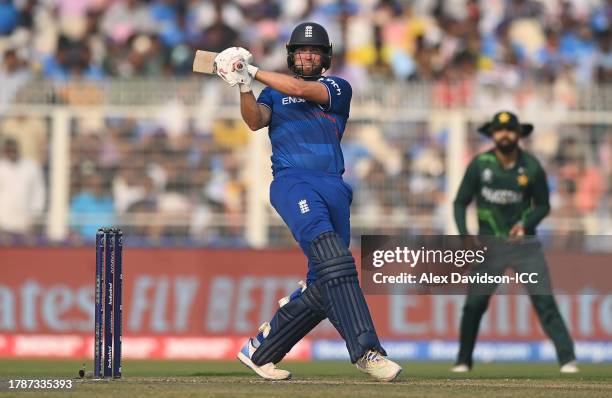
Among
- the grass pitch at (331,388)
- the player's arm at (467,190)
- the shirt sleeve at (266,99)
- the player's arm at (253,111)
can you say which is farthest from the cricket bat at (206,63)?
the player's arm at (467,190)

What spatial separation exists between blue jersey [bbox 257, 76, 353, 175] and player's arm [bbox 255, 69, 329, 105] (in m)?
0.08

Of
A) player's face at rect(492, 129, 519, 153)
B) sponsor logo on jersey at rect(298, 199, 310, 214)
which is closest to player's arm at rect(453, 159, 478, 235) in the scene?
player's face at rect(492, 129, 519, 153)

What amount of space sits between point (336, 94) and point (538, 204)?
3926mm

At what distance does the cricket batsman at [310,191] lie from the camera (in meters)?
7.45

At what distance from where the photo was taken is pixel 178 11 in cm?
1794

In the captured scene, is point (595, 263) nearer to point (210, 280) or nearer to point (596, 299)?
point (596, 299)

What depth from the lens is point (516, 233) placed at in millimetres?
11062

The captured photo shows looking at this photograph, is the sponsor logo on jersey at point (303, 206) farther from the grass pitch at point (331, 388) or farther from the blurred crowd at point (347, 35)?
the blurred crowd at point (347, 35)

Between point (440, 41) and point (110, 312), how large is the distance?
10.7 meters

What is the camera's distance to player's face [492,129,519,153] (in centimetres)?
1136

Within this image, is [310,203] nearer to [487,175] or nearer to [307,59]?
[307,59]

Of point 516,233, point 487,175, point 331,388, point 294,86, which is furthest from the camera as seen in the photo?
point 487,175

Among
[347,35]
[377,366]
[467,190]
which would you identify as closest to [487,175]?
[467,190]

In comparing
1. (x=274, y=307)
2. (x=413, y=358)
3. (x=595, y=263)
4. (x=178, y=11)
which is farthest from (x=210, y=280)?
(x=178, y=11)
